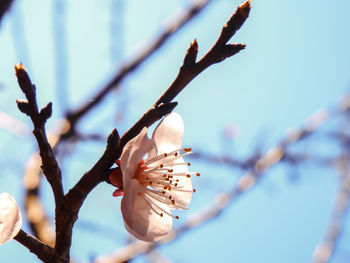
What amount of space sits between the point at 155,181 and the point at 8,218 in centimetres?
29

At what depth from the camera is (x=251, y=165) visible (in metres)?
2.68

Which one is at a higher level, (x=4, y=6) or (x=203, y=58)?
(x=4, y=6)

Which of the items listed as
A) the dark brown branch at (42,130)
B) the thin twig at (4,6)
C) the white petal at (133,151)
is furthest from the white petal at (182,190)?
the thin twig at (4,6)

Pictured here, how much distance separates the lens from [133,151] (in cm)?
59

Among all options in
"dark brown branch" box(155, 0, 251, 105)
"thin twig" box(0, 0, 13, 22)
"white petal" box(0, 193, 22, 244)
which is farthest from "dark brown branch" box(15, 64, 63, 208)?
"thin twig" box(0, 0, 13, 22)

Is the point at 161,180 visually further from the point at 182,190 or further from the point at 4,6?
the point at 4,6

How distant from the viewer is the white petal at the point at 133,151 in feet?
1.86

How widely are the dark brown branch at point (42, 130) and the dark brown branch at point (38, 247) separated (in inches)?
2.4

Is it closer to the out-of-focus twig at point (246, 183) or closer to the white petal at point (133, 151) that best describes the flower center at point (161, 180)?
the white petal at point (133, 151)

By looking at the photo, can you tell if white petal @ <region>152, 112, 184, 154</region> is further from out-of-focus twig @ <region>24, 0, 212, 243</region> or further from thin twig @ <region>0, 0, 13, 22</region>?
out-of-focus twig @ <region>24, 0, 212, 243</region>

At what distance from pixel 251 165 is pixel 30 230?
1538mm

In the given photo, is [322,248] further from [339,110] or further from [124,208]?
[124,208]

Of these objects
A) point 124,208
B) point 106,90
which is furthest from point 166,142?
point 106,90

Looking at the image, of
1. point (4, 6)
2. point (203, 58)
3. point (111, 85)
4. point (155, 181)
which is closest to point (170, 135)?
point (155, 181)
